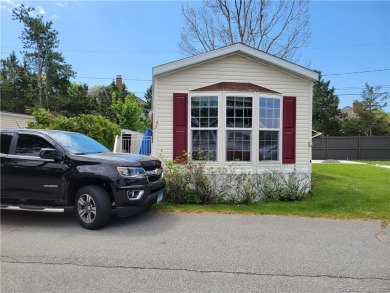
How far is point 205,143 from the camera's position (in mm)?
8766

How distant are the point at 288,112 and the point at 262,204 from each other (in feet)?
9.39

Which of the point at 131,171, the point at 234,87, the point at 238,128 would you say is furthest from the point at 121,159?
the point at 234,87

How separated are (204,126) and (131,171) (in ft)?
11.5

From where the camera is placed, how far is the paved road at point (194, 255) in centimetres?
350

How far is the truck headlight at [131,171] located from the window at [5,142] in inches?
96.1

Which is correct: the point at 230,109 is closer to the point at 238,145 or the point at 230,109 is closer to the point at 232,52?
the point at 238,145

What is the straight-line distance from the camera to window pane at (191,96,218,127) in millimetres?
8688

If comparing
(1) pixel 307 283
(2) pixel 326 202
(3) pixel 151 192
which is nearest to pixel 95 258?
(3) pixel 151 192

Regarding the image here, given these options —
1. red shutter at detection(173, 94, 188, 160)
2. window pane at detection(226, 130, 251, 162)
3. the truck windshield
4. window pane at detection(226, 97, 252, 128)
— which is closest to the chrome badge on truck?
the truck windshield

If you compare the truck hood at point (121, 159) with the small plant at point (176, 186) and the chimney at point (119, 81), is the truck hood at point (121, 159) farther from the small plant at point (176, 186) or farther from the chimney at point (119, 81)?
the chimney at point (119, 81)

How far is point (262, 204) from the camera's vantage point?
7.86m

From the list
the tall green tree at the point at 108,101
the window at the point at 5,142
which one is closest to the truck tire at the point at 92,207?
the window at the point at 5,142

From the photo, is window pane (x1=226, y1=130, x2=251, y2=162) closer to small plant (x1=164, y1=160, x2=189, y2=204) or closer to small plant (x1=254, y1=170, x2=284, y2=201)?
small plant (x1=254, y1=170, x2=284, y2=201)

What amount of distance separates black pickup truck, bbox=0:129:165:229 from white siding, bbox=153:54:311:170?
274 cm
